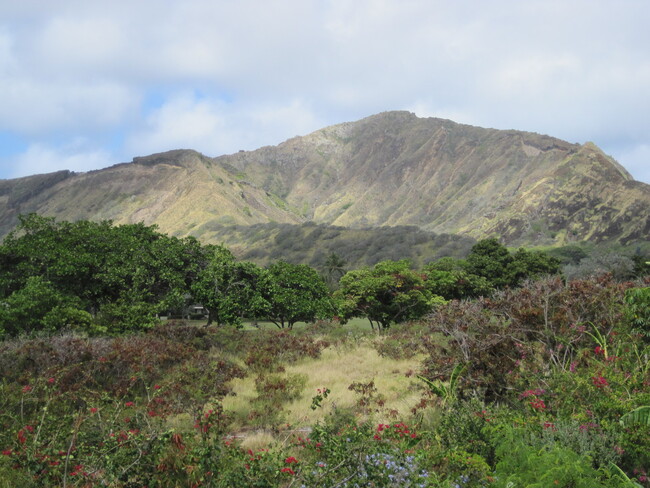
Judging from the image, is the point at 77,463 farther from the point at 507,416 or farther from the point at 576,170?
the point at 576,170

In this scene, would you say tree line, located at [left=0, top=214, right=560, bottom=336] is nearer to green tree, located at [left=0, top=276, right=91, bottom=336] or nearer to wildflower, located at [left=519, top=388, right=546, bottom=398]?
green tree, located at [left=0, top=276, right=91, bottom=336]

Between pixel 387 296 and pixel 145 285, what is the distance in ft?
39.5

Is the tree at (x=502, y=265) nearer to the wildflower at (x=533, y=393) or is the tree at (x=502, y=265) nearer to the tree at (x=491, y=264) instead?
the tree at (x=491, y=264)

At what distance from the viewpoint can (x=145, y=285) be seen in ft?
64.0

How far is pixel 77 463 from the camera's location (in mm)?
4816

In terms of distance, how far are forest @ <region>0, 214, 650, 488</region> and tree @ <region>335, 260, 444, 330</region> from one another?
11.0ft

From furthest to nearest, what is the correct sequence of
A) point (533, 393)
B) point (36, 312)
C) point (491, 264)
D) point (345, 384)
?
point (491, 264) < point (36, 312) < point (345, 384) < point (533, 393)

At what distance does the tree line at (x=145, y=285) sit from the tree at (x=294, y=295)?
51 millimetres

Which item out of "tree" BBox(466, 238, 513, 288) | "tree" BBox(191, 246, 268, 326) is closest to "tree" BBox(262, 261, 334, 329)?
"tree" BBox(191, 246, 268, 326)

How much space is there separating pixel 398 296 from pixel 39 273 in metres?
15.6

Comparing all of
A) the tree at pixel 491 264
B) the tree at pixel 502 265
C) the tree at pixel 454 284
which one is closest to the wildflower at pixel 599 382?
the tree at pixel 454 284

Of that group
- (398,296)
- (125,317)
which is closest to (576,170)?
(398,296)

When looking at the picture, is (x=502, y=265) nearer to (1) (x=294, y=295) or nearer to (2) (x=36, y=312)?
(1) (x=294, y=295)

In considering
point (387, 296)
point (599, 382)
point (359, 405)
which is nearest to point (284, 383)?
point (359, 405)
